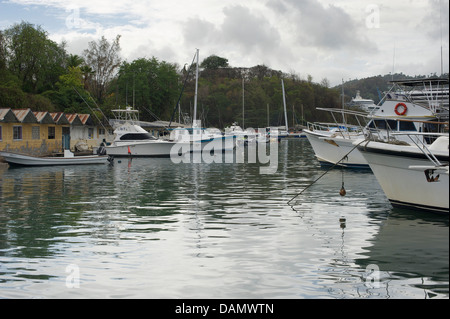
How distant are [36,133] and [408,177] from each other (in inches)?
1487

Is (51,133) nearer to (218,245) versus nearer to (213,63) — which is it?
(218,245)

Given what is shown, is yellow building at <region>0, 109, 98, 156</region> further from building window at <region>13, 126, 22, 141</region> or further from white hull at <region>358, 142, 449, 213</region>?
white hull at <region>358, 142, 449, 213</region>

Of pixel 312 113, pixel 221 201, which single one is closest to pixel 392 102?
pixel 221 201

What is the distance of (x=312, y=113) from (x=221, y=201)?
134 metres

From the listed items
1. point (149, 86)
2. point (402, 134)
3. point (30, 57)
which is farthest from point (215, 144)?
point (402, 134)

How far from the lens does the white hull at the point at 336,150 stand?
3334 centimetres

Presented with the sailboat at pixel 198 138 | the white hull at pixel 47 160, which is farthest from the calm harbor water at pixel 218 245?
the sailboat at pixel 198 138

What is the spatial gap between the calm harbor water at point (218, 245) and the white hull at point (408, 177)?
1.38 ft

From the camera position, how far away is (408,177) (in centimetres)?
1706

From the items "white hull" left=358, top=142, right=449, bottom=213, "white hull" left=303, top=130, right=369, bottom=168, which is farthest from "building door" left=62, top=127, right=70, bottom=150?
"white hull" left=358, top=142, right=449, bottom=213

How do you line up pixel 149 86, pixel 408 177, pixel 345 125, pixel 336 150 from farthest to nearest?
1. pixel 149 86
2. pixel 336 150
3. pixel 345 125
4. pixel 408 177

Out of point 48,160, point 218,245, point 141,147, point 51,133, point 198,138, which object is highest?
point 51,133

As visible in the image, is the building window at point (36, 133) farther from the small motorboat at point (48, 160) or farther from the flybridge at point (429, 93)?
the flybridge at point (429, 93)
